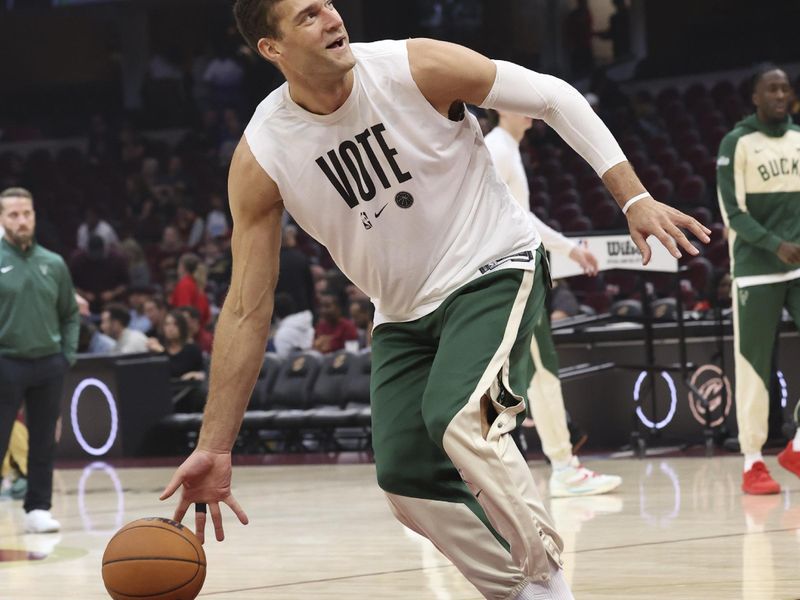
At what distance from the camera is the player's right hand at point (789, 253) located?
25.9ft

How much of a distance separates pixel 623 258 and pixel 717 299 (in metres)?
1.17

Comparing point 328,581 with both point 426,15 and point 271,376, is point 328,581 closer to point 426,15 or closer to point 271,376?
point 271,376

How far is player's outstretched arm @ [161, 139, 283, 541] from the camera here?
14.0ft

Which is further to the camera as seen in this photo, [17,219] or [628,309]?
Answer: [628,309]

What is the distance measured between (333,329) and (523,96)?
33.5 ft

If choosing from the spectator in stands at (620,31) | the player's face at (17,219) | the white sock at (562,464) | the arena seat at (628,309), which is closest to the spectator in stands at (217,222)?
the spectator in stands at (620,31)

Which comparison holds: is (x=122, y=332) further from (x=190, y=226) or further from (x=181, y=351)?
(x=190, y=226)

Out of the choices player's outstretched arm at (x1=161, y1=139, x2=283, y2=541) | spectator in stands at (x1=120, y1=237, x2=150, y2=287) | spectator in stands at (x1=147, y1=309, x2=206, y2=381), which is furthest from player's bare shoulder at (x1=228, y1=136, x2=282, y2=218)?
spectator in stands at (x1=120, y1=237, x2=150, y2=287)

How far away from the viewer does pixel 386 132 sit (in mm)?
4215

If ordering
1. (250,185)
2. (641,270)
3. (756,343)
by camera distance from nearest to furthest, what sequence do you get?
(250,185), (756,343), (641,270)

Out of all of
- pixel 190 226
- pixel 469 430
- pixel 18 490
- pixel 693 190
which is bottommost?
pixel 18 490

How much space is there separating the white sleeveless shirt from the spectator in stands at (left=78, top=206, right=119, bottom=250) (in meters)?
15.5

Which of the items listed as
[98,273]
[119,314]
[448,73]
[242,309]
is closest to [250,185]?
[242,309]

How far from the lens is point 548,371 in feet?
29.6
